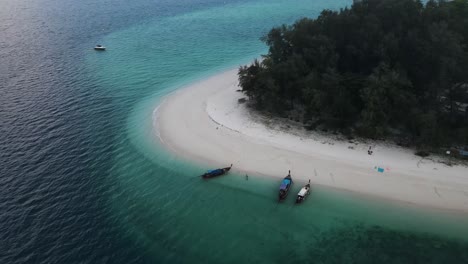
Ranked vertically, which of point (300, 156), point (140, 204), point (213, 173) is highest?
point (300, 156)

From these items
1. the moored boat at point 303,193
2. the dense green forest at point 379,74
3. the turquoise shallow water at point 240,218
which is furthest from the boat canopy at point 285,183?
the dense green forest at point 379,74

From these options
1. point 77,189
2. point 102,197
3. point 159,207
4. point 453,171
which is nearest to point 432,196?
point 453,171

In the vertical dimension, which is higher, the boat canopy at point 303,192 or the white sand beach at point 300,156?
the white sand beach at point 300,156

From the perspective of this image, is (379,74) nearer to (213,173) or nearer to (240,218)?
(213,173)

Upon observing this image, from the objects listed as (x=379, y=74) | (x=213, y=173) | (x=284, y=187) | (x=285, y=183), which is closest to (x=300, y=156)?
(x=285, y=183)

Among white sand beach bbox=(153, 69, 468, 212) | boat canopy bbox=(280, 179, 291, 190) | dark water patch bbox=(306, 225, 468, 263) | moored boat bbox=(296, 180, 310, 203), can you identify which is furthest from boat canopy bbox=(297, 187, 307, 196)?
dark water patch bbox=(306, 225, 468, 263)

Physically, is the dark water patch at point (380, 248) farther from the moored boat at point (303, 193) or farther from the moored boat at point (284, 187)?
the moored boat at point (284, 187)
